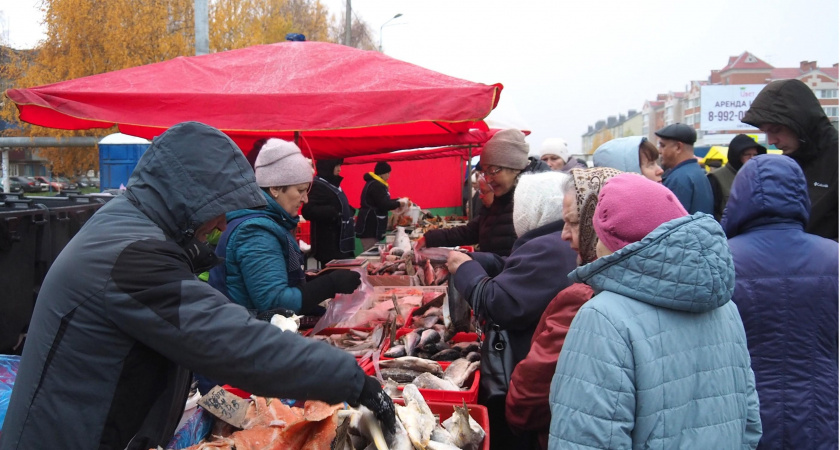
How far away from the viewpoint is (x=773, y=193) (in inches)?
93.7

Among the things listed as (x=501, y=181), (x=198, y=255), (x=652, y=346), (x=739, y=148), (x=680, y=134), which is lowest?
(x=652, y=346)

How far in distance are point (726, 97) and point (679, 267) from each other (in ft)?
131

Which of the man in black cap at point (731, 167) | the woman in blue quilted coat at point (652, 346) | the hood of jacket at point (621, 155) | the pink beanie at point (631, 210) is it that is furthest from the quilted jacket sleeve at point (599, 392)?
the man in black cap at point (731, 167)

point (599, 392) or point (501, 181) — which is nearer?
point (599, 392)

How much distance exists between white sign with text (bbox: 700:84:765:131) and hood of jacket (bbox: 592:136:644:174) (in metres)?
34.9

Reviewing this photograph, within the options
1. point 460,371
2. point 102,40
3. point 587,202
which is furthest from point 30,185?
point 587,202

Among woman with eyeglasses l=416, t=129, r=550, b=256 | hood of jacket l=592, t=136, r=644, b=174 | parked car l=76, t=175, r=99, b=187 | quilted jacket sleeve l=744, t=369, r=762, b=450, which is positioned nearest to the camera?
quilted jacket sleeve l=744, t=369, r=762, b=450

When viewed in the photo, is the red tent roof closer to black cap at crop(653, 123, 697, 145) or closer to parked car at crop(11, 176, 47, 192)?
black cap at crop(653, 123, 697, 145)

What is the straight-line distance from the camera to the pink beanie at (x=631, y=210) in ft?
5.54

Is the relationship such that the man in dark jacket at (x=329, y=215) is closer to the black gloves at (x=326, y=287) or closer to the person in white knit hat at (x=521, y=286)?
the black gloves at (x=326, y=287)

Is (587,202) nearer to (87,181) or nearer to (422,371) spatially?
(422,371)

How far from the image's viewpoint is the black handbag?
2.71 metres

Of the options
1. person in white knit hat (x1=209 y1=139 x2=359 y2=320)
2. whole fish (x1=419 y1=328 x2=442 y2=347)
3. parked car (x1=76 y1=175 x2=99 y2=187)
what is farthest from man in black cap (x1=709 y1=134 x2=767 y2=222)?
parked car (x1=76 y1=175 x2=99 y2=187)

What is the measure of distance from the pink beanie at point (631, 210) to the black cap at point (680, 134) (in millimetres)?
4250
